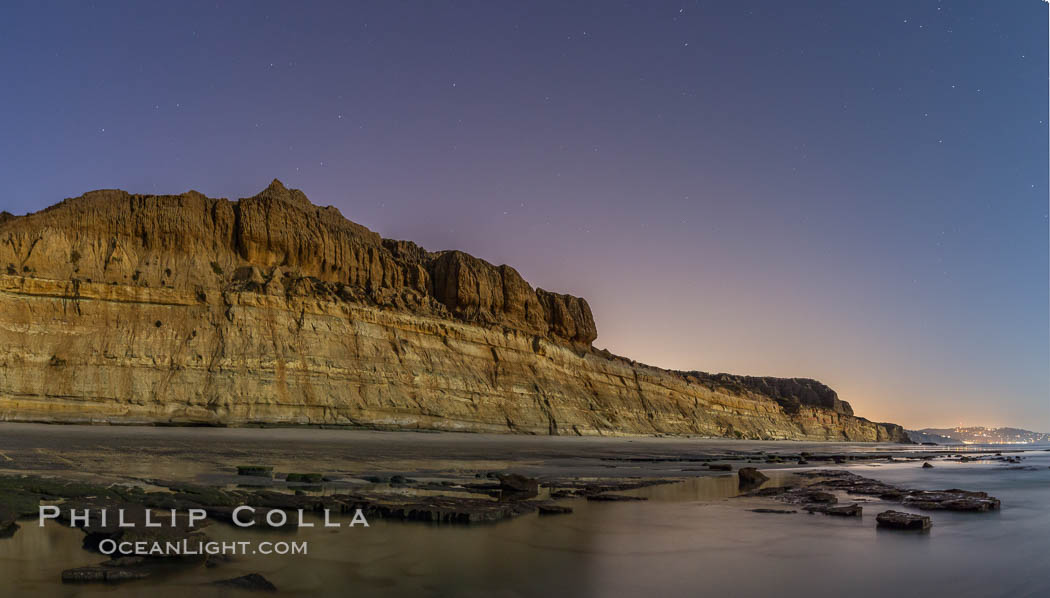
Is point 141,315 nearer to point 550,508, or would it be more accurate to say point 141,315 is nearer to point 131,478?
Answer: point 131,478

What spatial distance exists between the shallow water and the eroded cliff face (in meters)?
38.6

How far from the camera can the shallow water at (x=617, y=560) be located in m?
5.25

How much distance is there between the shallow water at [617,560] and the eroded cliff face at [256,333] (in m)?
38.6

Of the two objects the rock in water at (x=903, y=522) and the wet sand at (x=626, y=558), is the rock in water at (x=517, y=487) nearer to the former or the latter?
the wet sand at (x=626, y=558)

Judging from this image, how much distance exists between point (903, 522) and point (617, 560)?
198 inches

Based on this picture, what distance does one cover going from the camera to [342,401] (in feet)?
153

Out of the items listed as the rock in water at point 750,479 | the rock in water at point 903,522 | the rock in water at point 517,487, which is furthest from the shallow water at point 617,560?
the rock in water at point 750,479

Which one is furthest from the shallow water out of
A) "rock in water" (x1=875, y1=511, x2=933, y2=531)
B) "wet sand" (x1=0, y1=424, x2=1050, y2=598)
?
"rock in water" (x1=875, y1=511, x2=933, y2=531)

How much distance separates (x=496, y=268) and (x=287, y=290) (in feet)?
108

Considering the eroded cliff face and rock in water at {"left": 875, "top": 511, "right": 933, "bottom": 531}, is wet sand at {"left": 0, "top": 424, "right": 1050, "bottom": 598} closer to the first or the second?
rock in water at {"left": 875, "top": 511, "right": 933, "bottom": 531}

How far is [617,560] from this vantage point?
646cm

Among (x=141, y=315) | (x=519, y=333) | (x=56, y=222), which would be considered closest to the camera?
(x=141, y=315)

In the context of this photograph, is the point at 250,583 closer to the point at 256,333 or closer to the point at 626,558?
the point at 626,558

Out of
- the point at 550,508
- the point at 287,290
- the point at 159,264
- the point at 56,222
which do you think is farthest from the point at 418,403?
the point at 550,508
